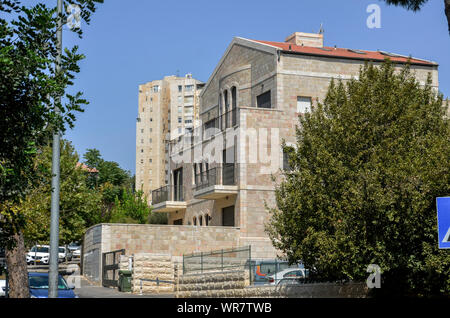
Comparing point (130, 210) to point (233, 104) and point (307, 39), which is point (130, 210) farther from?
point (307, 39)

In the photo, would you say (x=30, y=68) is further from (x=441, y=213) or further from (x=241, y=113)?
Result: (x=241, y=113)

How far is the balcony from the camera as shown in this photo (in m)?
44.2

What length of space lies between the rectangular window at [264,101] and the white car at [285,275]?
1536 centimetres

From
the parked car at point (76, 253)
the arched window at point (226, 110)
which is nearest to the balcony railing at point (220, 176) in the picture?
the arched window at point (226, 110)

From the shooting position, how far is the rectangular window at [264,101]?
125 ft

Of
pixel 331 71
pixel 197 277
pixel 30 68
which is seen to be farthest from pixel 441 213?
pixel 331 71

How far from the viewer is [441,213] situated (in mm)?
8141

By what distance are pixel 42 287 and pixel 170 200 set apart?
77.2ft

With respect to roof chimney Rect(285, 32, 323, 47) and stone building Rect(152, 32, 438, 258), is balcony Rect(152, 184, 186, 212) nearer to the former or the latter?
stone building Rect(152, 32, 438, 258)

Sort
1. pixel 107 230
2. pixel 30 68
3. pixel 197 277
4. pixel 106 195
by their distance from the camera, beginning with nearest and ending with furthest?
pixel 30 68 → pixel 197 277 → pixel 107 230 → pixel 106 195

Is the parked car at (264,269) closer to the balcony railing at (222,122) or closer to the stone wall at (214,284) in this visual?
the stone wall at (214,284)

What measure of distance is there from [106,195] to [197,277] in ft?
143

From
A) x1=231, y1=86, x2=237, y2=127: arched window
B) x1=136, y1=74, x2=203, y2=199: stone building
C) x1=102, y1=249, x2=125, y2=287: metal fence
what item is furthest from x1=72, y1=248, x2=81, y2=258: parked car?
x1=136, y1=74, x2=203, y2=199: stone building

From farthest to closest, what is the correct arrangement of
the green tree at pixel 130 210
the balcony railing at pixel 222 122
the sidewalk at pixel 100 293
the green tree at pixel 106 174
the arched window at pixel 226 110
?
the green tree at pixel 106 174 < the green tree at pixel 130 210 < the arched window at pixel 226 110 < the balcony railing at pixel 222 122 < the sidewalk at pixel 100 293
